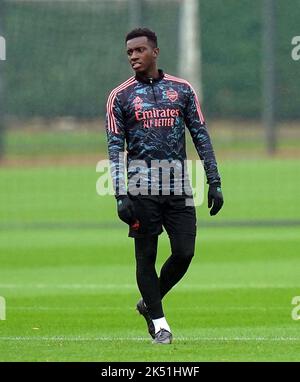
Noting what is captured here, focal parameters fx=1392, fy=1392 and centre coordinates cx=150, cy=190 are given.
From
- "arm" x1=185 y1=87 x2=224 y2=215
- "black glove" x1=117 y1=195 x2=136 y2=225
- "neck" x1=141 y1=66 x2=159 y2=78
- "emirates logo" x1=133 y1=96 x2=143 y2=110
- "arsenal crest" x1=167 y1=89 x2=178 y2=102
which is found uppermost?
"neck" x1=141 y1=66 x2=159 y2=78

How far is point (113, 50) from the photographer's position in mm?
34250

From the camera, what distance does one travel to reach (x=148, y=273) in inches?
408

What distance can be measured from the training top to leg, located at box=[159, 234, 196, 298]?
484 millimetres

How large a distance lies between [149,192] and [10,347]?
153cm

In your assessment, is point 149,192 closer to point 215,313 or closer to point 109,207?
point 215,313

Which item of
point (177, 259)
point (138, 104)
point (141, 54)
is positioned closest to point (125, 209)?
point (177, 259)

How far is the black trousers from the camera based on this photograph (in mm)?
10297

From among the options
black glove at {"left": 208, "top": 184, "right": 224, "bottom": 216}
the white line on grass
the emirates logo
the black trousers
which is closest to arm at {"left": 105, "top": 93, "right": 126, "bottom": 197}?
the emirates logo

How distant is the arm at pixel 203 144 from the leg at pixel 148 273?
530mm

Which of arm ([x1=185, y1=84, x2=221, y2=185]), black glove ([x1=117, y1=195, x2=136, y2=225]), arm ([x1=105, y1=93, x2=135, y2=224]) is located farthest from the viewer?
arm ([x1=185, y1=84, x2=221, y2=185])

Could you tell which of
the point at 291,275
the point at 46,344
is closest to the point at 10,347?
the point at 46,344

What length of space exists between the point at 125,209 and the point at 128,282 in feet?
18.3

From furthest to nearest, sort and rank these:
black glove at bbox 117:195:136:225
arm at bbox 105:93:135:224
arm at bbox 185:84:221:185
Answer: arm at bbox 185:84:221:185, arm at bbox 105:93:135:224, black glove at bbox 117:195:136:225

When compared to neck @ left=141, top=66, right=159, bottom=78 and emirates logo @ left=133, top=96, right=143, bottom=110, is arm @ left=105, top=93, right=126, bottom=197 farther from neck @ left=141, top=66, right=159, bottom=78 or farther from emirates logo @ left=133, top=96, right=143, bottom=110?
neck @ left=141, top=66, right=159, bottom=78
